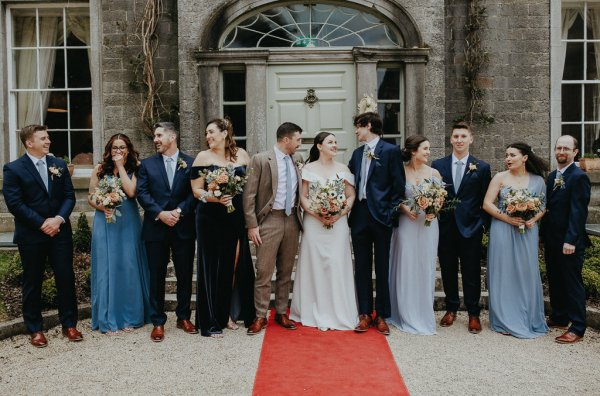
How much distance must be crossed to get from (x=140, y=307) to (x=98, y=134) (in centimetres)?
456

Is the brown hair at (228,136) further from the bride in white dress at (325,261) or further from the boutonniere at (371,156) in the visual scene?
the boutonniere at (371,156)

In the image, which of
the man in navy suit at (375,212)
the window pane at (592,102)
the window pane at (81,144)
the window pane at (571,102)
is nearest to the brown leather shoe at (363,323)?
the man in navy suit at (375,212)

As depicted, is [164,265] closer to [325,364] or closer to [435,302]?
[325,364]

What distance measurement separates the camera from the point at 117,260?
614 centimetres

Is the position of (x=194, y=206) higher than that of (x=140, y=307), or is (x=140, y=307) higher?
(x=194, y=206)

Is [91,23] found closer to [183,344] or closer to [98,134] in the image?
[98,134]

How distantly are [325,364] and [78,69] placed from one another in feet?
24.6

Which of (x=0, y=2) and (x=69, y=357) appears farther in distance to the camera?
(x=0, y=2)

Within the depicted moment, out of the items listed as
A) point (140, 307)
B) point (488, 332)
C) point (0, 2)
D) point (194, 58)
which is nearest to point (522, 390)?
point (488, 332)

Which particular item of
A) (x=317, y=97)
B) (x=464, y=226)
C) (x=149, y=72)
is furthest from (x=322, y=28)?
(x=464, y=226)

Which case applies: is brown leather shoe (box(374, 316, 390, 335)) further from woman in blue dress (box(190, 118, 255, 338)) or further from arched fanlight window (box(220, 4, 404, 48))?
arched fanlight window (box(220, 4, 404, 48))

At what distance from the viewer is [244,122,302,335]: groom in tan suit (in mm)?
5973

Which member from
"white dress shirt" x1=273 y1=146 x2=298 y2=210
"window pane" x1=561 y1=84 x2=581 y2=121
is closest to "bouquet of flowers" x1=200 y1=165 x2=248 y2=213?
"white dress shirt" x1=273 y1=146 x2=298 y2=210

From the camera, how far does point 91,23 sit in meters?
9.81
